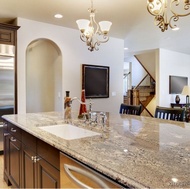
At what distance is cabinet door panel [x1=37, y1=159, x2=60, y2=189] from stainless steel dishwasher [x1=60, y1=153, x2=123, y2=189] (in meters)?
0.08

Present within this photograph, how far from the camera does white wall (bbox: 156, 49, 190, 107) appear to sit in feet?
24.6

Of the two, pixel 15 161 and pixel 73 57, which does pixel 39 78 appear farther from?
pixel 15 161

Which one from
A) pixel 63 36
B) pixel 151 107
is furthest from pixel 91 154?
pixel 151 107

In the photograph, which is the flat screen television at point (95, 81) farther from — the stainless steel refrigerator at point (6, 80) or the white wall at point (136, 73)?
the white wall at point (136, 73)

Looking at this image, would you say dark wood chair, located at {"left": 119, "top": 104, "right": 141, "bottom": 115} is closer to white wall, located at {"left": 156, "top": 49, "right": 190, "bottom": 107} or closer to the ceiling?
the ceiling

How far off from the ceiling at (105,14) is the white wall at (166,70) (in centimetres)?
184

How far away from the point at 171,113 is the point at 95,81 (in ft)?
10.2

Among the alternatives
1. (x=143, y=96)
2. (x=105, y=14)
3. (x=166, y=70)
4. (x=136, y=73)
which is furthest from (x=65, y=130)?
(x=136, y=73)

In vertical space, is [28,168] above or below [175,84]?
below

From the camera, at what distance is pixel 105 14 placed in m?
3.96

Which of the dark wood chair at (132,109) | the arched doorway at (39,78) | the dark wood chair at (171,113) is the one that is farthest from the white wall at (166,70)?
the dark wood chair at (171,113)

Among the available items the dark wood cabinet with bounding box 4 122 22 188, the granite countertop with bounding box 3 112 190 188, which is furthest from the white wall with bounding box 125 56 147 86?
the granite countertop with bounding box 3 112 190 188

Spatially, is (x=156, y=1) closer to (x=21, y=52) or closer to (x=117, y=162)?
(x=117, y=162)

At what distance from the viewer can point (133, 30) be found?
5055mm
